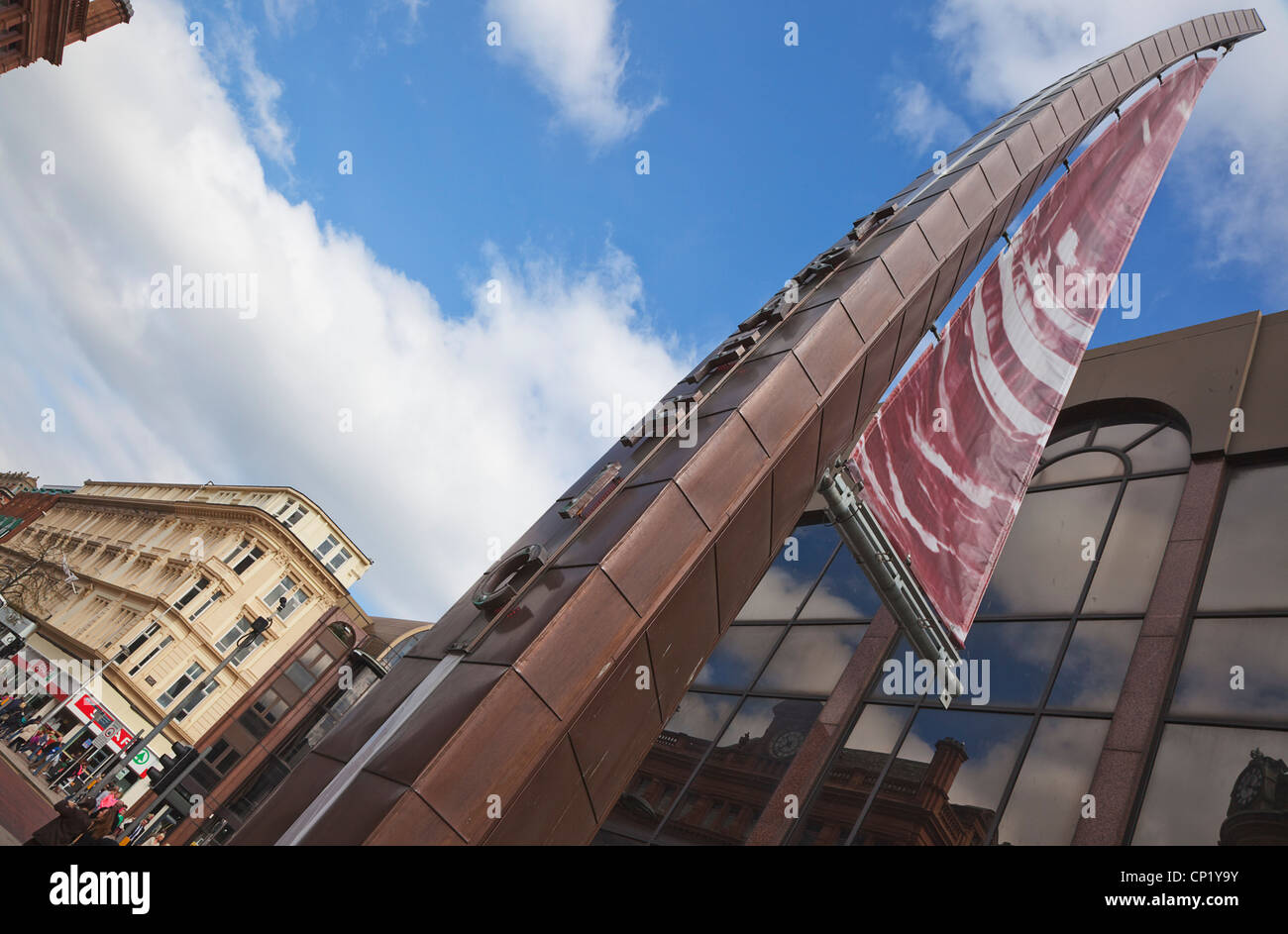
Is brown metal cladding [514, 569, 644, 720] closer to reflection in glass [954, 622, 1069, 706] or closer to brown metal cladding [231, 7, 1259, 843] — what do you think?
brown metal cladding [231, 7, 1259, 843]

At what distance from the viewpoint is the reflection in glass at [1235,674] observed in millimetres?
8562

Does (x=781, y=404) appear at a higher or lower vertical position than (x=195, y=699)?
higher

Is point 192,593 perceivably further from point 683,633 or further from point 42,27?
point 683,633

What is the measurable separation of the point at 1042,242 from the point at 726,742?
389 inches

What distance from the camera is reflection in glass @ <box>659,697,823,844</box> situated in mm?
11758

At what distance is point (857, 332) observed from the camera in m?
7.37

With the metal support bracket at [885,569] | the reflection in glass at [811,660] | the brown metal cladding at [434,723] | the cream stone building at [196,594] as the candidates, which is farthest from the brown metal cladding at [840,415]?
the cream stone building at [196,594]

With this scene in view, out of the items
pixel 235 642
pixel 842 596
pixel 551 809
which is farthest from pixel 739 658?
pixel 235 642

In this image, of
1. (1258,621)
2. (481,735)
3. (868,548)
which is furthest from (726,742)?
(481,735)

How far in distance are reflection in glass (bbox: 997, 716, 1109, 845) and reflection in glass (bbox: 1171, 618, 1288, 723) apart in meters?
1.14

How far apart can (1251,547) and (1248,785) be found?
3.88 metres

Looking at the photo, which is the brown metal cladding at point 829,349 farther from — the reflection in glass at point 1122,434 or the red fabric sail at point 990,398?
the reflection in glass at point 1122,434

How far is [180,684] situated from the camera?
160 feet

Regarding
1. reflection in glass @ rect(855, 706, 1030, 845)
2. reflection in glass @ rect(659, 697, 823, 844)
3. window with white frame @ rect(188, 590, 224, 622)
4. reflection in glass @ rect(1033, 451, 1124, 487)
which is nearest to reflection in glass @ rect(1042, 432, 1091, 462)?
reflection in glass @ rect(1033, 451, 1124, 487)
